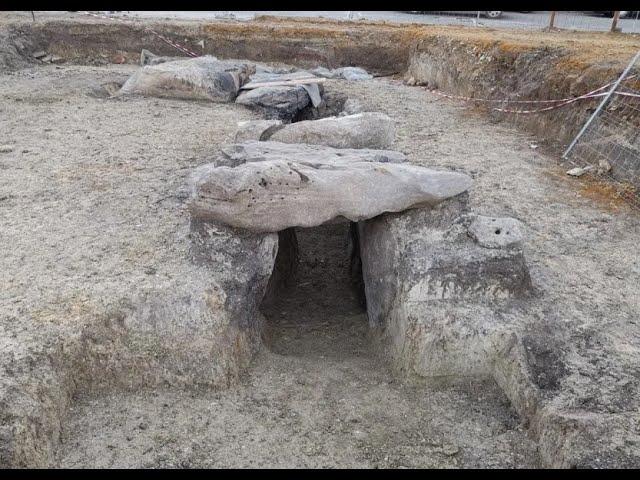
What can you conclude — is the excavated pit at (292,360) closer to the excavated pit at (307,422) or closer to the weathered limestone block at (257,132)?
the excavated pit at (307,422)

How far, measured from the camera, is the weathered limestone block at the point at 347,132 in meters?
6.39

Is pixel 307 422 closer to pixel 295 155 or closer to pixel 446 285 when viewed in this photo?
pixel 446 285

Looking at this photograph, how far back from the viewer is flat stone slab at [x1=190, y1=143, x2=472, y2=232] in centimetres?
438

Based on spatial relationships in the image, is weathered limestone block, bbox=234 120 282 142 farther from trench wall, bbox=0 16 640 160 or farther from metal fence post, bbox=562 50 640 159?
trench wall, bbox=0 16 640 160

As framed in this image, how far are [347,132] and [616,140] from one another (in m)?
3.50

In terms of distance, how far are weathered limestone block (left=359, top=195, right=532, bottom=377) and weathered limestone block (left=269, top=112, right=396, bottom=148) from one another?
179cm

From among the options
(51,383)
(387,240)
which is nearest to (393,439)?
(387,240)

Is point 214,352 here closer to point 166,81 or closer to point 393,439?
point 393,439

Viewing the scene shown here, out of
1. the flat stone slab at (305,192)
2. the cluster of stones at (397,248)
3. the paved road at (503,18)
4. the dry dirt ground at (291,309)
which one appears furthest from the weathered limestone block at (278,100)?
the paved road at (503,18)

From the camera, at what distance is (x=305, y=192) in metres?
4.47

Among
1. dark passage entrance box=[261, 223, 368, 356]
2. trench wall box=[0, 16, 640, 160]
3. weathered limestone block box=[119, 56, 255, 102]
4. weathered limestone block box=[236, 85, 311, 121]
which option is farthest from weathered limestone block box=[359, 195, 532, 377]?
trench wall box=[0, 16, 640, 160]

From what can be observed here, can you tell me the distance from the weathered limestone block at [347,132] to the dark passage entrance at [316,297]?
1027mm

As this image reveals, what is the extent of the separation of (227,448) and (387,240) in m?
2.18

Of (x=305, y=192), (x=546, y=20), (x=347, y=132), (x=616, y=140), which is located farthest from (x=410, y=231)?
(x=546, y=20)
